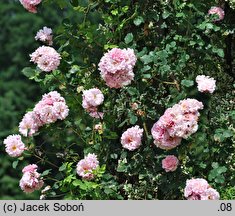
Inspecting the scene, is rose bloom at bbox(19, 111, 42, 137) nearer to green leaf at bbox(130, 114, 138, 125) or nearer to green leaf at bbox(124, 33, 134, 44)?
green leaf at bbox(130, 114, 138, 125)

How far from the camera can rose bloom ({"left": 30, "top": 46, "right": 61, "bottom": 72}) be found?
254 centimetres

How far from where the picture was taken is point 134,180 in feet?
8.70

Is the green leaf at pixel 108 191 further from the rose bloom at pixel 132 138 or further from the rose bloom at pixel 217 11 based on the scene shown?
the rose bloom at pixel 217 11

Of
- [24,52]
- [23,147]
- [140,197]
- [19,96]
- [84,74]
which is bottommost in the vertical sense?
[140,197]

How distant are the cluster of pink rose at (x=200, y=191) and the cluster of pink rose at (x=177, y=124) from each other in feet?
0.54

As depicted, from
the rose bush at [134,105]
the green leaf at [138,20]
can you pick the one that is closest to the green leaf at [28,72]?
the rose bush at [134,105]

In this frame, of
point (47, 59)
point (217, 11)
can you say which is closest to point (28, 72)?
point (47, 59)

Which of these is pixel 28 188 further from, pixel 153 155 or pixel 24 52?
pixel 24 52

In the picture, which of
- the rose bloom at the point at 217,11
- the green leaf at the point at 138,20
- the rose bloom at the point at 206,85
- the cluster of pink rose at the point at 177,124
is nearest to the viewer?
the cluster of pink rose at the point at 177,124

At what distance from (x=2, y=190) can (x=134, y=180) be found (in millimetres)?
4356

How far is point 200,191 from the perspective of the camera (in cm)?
222

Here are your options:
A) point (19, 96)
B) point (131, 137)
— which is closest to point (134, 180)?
point (131, 137)

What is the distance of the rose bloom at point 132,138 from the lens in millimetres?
2412

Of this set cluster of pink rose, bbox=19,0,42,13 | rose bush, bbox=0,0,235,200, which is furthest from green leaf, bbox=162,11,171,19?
cluster of pink rose, bbox=19,0,42,13
